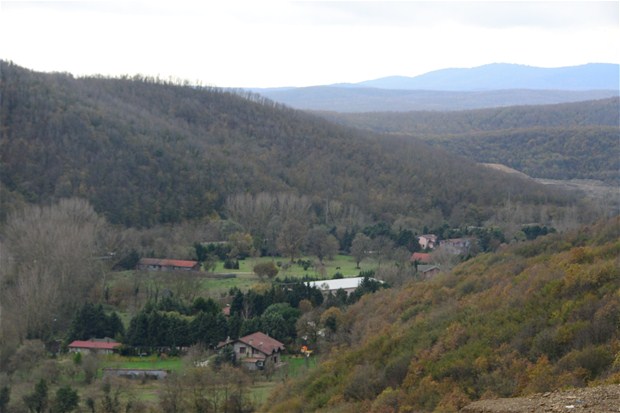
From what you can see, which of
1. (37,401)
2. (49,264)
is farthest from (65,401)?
(49,264)

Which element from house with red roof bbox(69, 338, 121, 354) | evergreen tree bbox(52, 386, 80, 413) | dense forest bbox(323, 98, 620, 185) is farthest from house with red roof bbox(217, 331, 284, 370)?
dense forest bbox(323, 98, 620, 185)

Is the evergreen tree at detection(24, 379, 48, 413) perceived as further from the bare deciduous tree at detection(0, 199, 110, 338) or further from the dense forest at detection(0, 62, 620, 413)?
the bare deciduous tree at detection(0, 199, 110, 338)

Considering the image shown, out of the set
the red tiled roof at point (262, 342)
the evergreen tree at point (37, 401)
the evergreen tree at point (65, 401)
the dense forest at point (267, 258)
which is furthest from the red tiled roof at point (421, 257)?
the evergreen tree at point (37, 401)

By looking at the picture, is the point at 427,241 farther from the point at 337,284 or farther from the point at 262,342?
the point at 262,342

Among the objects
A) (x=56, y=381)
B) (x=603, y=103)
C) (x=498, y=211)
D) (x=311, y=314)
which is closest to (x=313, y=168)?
(x=498, y=211)

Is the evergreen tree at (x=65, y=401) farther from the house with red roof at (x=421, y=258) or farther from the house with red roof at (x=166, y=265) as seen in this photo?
the house with red roof at (x=421, y=258)
